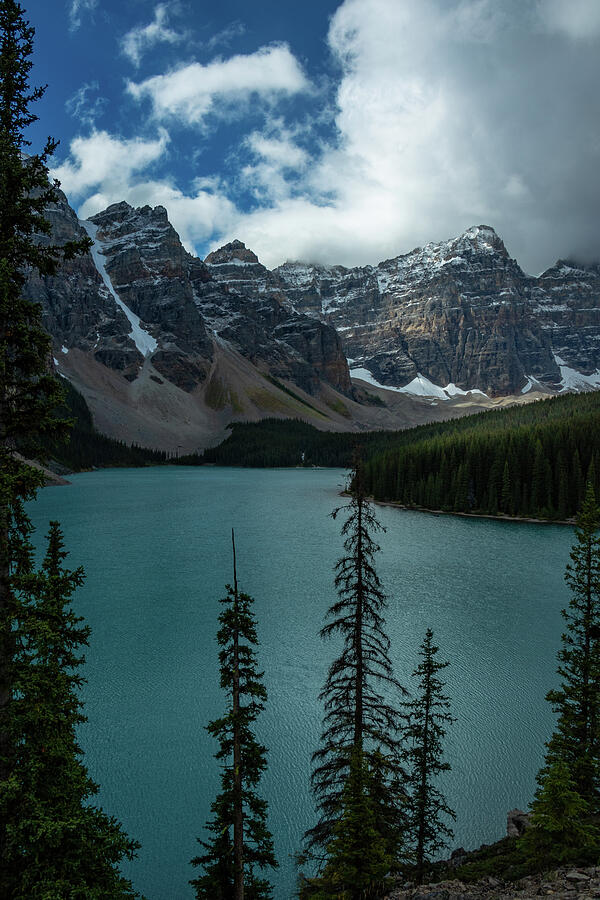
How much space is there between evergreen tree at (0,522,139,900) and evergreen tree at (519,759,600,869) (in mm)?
7759

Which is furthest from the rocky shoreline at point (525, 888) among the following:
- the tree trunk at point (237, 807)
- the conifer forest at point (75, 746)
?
the tree trunk at point (237, 807)

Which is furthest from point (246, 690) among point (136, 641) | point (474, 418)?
point (474, 418)

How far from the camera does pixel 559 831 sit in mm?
10156

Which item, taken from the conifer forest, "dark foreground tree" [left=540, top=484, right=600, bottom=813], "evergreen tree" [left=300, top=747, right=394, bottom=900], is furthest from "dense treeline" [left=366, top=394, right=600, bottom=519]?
"evergreen tree" [left=300, top=747, right=394, bottom=900]

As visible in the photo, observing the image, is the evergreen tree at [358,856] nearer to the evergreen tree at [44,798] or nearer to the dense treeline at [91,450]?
the evergreen tree at [44,798]

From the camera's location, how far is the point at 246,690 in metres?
9.80

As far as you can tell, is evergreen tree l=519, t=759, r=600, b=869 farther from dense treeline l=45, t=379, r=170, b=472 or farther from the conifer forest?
dense treeline l=45, t=379, r=170, b=472

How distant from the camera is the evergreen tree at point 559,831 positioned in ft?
31.5

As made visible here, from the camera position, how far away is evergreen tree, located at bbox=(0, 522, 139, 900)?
677cm

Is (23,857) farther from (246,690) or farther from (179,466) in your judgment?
(179,466)

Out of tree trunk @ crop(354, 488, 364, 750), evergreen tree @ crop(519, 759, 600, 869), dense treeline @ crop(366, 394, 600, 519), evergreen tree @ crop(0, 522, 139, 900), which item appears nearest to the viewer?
evergreen tree @ crop(0, 522, 139, 900)

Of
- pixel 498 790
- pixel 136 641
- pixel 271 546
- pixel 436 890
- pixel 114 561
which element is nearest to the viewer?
pixel 436 890

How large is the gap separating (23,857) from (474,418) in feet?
443

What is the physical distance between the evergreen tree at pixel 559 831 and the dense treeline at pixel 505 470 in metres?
71.3
